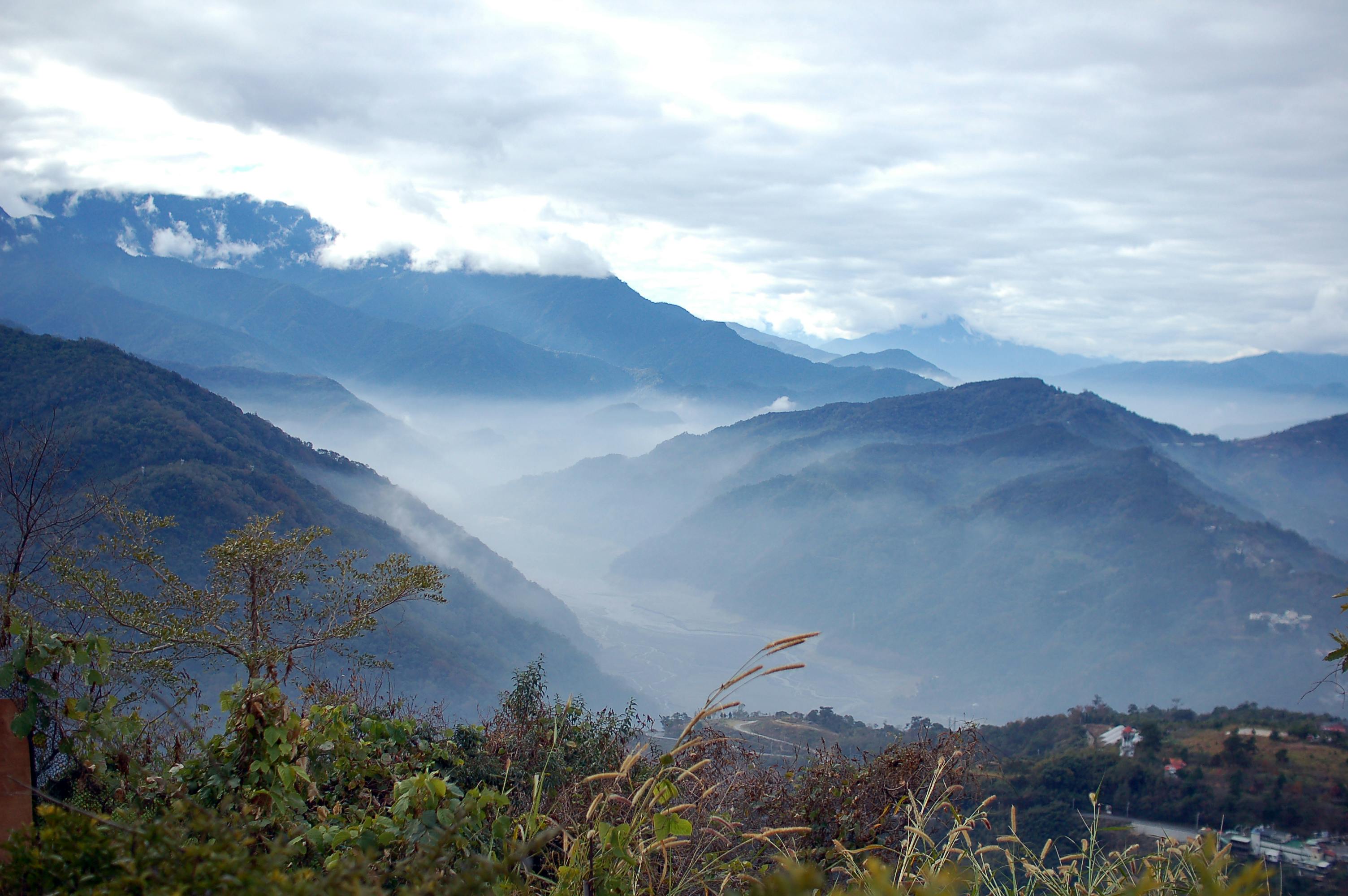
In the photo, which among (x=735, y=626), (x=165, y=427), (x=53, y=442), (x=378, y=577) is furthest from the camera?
(x=735, y=626)

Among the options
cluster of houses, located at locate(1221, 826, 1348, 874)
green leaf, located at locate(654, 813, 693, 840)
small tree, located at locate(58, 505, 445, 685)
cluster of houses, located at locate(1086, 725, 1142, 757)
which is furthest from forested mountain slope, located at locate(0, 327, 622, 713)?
green leaf, located at locate(654, 813, 693, 840)

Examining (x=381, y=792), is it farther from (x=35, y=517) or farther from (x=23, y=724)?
(x=35, y=517)

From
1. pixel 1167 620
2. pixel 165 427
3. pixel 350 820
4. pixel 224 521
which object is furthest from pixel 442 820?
pixel 1167 620

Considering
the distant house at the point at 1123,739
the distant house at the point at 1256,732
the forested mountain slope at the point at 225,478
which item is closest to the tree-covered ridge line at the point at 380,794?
the distant house at the point at 1123,739

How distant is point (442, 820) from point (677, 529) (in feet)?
643

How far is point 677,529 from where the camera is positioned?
197750 mm

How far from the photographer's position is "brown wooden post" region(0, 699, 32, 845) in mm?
2885

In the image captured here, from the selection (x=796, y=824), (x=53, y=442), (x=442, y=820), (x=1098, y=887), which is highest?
(x=53, y=442)

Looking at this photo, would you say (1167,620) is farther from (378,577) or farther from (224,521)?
(378,577)

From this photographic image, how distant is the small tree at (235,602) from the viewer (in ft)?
17.4

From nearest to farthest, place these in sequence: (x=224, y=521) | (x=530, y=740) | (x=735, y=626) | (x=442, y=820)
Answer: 1. (x=442, y=820)
2. (x=530, y=740)
3. (x=224, y=521)
4. (x=735, y=626)

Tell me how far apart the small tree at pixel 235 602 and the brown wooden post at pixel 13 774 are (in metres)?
1.27

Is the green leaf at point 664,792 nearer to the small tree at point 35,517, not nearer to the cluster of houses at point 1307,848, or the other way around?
the small tree at point 35,517

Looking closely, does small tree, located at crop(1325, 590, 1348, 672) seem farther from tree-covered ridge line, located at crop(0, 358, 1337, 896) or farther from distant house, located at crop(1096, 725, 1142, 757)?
distant house, located at crop(1096, 725, 1142, 757)
